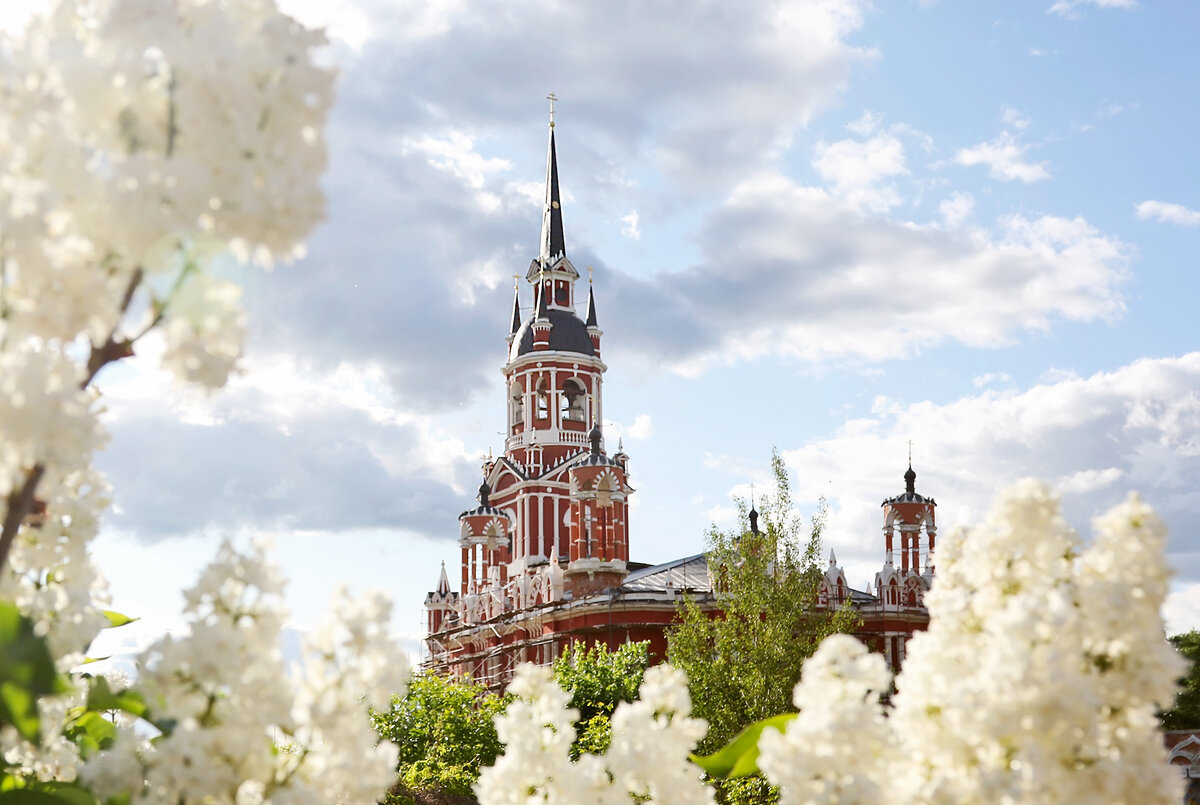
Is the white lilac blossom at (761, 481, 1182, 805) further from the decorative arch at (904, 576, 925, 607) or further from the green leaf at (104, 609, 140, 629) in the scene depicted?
the decorative arch at (904, 576, 925, 607)

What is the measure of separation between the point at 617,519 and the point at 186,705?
132 ft

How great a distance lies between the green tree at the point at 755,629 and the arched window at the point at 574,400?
29254 mm

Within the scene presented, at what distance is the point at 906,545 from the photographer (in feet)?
Answer: 142

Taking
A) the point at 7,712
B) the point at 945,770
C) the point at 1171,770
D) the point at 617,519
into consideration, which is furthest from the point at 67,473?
the point at 617,519

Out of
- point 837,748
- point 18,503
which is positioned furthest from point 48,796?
point 837,748

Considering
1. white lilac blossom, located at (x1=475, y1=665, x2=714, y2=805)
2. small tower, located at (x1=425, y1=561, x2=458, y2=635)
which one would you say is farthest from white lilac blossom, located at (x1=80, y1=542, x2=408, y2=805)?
small tower, located at (x1=425, y1=561, x2=458, y2=635)

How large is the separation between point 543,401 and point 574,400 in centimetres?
190

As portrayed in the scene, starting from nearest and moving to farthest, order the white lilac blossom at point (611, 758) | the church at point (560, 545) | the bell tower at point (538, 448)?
the white lilac blossom at point (611, 758), the church at point (560, 545), the bell tower at point (538, 448)

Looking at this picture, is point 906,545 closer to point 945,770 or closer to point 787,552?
point 787,552

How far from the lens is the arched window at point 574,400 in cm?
5403

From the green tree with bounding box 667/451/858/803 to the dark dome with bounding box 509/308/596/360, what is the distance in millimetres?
29643

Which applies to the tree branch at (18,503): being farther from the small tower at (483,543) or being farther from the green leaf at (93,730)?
the small tower at (483,543)

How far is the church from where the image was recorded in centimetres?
4016

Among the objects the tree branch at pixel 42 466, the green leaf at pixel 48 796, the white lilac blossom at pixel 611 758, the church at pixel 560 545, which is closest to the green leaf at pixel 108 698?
the green leaf at pixel 48 796
